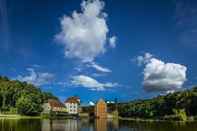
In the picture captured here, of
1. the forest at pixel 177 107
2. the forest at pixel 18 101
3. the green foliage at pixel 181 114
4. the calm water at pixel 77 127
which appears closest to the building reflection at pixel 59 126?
the calm water at pixel 77 127

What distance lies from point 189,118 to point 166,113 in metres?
29.3

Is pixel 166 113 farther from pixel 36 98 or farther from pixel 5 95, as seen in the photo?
pixel 5 95

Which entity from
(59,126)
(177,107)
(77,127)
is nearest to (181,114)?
(177,107)

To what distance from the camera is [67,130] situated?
3162 inches

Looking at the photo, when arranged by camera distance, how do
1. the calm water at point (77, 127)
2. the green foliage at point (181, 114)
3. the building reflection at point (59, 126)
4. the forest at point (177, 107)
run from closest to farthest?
the calm water at point (77, 127) < the building reflection at point (59, 126) < the green foliage at point (181, 114) < the forest at point (177, 107)

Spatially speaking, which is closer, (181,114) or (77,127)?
(77,127)

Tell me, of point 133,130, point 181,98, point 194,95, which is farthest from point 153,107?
point 133,130

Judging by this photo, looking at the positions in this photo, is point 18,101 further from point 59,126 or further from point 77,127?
point 77,127

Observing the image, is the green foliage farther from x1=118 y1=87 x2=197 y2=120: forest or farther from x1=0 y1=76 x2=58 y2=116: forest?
x1=0 y1=76 x2=58 y2=116: forest

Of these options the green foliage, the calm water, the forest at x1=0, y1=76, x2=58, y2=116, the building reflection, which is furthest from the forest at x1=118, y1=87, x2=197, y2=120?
the building reflection

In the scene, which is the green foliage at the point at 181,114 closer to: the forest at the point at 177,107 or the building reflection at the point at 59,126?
the forest at the point at 177,107

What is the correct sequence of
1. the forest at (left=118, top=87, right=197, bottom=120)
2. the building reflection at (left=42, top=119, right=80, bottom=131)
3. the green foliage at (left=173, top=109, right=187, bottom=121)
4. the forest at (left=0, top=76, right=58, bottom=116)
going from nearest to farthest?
the building reflection at (left=42, top=119, right=80, bottom=131) → the green foliage at (left=173, top=109, right=187, bottom=121) → the forest at (left=118, top=87, right=197, bottom=120) → the forest at (left=0, top=76, right=58, bottom=116)

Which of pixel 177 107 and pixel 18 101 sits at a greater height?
pixel 18 101

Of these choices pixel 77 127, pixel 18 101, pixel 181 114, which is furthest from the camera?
pixel 18 101
